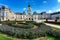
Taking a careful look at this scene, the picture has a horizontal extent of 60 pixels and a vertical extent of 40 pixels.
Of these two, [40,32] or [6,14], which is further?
[6,14]

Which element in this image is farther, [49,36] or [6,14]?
[6,14]

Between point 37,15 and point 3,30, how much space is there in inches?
69.0

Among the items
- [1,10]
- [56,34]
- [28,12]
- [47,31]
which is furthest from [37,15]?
[1,10]

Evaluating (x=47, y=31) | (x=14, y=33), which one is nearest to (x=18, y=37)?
(x=14, y=33)

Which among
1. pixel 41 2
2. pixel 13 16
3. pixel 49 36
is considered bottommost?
pixel 49 36

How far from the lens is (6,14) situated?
5.41 m

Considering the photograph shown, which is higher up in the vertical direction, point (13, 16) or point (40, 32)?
point (13, 16)

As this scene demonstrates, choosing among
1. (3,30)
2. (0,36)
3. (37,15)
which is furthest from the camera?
(37,15)

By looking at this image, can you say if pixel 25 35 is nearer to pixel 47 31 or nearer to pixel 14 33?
pixel 14 33

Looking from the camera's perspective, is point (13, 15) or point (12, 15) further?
point (13, 15)

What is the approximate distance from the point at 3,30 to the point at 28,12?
55.6 inches

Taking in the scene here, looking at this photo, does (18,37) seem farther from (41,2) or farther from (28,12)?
(41,2)

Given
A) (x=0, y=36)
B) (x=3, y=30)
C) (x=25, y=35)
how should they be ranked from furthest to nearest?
(x=3, y=30), (x=0, y=36), (x=25, y=35)

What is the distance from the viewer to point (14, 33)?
4781mm
